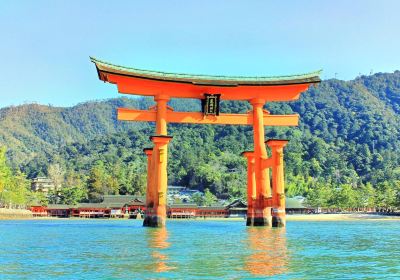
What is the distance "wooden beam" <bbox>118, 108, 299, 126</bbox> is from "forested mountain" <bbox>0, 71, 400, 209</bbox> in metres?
44.6

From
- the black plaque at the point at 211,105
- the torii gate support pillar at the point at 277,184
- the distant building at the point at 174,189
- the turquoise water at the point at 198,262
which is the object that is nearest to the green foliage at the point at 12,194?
the distant building at the point at 174,189

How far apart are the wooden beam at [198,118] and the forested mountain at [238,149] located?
44.6 metres

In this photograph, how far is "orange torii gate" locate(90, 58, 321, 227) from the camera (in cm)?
2361

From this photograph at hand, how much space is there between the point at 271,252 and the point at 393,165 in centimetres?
10415

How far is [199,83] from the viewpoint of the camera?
82.2 ft

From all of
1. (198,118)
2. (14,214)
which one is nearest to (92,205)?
(14,214)

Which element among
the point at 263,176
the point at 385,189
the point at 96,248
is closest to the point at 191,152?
the point at 385,189

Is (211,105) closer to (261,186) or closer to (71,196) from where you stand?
(261,186)

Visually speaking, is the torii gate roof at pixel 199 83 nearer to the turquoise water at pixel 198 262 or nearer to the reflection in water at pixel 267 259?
the turquoise water at pixel 198 262

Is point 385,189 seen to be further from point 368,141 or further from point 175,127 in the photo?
point 175,127

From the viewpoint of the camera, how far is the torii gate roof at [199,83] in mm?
23891

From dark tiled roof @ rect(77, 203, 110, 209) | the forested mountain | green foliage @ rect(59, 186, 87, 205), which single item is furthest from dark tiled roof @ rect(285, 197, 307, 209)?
green foliage @ rect(59, 186, 87, 205)

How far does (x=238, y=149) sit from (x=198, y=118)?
10080 cm

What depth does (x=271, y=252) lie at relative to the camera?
1308 cm
